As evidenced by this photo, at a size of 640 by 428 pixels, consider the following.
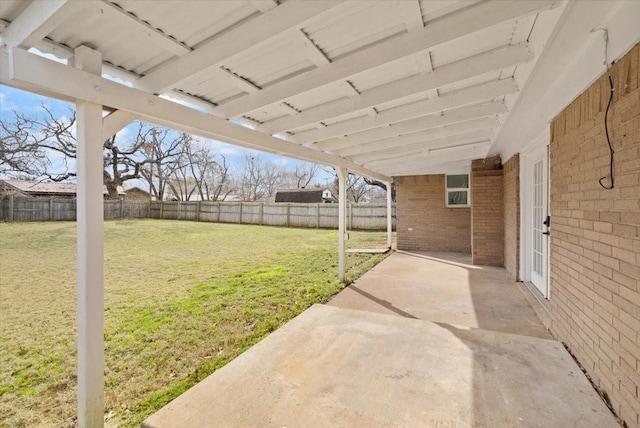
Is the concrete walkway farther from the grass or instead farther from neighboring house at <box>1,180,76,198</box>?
neighboring house at <box>1,180,76,198</box>

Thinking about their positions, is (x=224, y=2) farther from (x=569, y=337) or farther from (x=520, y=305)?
(x=520, y=305)

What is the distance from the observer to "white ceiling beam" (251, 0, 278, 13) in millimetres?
1640

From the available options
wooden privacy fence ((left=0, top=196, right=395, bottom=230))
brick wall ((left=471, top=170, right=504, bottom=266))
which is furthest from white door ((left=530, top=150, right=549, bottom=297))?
wooden privacy fence ((left=0, top=196, right=395, bottom=230))

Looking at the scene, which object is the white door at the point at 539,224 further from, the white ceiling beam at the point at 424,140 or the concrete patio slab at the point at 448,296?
the white ceiling beam at the point at 424,140

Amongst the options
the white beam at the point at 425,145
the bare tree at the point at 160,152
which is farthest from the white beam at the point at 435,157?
the bare tree at the point at 160,152

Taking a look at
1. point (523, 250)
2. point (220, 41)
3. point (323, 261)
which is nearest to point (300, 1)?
point (220, 41)

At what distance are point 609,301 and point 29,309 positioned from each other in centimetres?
650

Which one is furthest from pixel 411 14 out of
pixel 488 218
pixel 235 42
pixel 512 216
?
pixel 488 218

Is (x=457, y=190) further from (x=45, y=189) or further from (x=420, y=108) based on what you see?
(x=45, y=189)

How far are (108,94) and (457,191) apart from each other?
28.8ft

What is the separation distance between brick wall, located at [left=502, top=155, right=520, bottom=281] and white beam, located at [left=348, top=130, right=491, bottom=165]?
1000mm

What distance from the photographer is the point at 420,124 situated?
4055mm

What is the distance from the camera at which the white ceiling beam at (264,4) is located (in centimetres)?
164

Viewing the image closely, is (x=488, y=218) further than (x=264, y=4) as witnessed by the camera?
Yes
